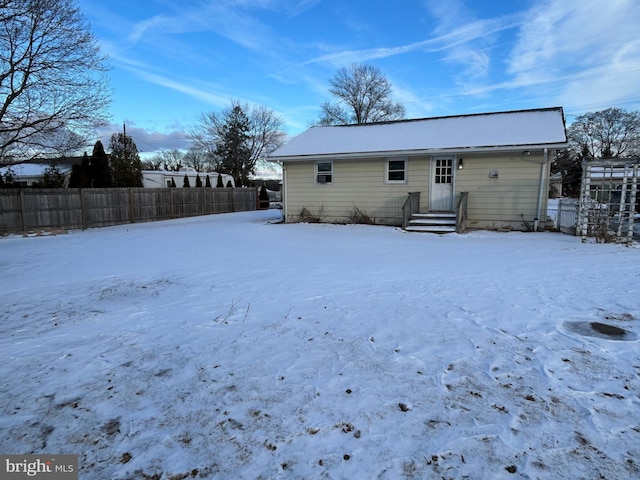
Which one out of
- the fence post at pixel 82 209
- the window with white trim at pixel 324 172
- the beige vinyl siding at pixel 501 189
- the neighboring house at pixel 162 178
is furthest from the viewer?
the neighboring house at pixel 162 178

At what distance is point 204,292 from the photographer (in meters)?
5.42

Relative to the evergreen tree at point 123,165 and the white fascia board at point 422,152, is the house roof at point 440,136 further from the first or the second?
the evergreen tree at point 123,165

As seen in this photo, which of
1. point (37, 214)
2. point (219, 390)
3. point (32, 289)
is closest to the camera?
point (219, 390)

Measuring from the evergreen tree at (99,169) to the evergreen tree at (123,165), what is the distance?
235cm

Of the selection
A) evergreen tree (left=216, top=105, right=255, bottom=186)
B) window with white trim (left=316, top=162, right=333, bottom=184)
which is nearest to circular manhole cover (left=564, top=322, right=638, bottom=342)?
window with white trim (left=316, top=162, right=333, bottom=184)

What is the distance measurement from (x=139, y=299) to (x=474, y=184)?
1110cm

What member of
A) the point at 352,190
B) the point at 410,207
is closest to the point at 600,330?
the point at 410,207

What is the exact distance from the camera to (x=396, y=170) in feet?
44.4

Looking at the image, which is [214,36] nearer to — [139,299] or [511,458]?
[139,299]

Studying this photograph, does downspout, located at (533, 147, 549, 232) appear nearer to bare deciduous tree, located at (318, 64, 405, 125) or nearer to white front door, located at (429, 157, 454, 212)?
white front door, located at (429, 157, 454, 212)

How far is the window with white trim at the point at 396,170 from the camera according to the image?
13375 mm

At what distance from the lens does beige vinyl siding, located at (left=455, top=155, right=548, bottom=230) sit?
1172cm

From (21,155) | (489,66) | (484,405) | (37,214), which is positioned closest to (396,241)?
(484,405)

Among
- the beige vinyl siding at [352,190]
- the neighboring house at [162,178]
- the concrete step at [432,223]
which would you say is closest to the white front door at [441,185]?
the beige vinyl siding at [352,190]
